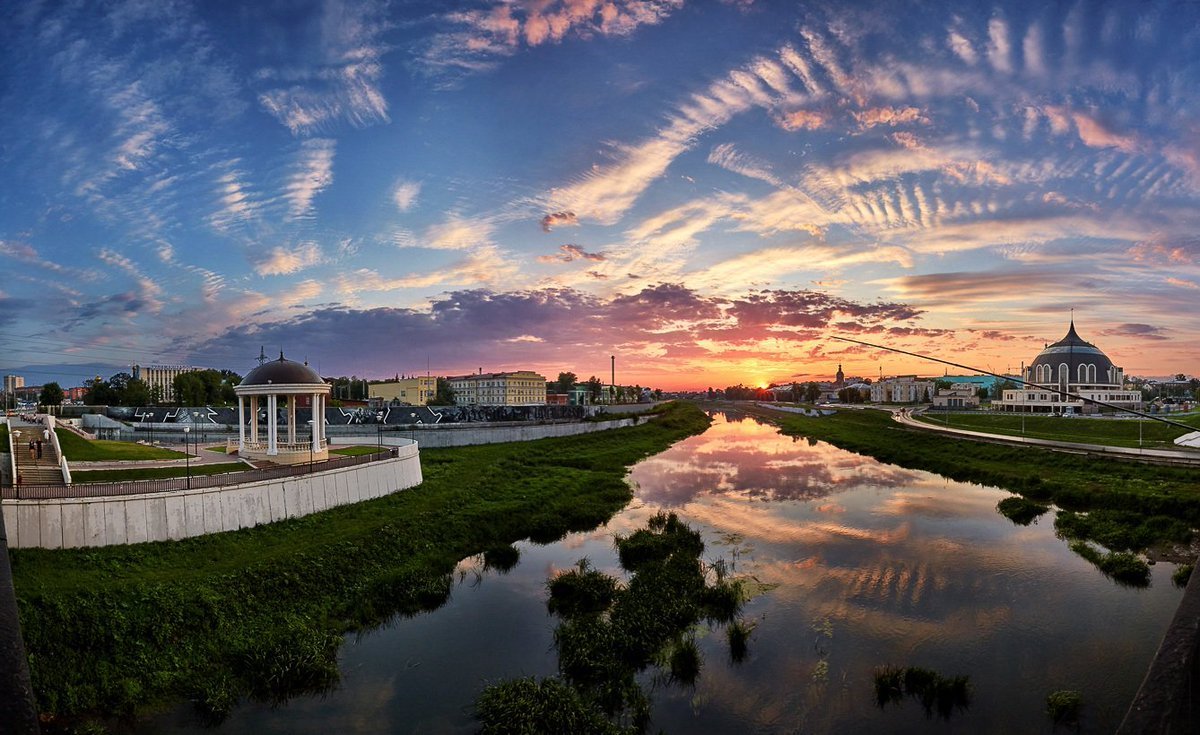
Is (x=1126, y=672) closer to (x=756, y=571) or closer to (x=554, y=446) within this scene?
(x=756, y=571)

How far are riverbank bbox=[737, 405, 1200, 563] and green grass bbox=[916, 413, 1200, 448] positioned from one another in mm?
10640

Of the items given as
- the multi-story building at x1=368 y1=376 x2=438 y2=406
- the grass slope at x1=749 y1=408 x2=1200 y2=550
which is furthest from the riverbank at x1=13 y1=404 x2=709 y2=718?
the multi-story building at x1=368 y1=376 x2=438 y2=406

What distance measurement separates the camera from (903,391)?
174m

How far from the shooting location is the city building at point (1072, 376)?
105 meters

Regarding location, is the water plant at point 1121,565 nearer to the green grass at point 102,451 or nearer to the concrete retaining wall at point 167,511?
the concrete retaining wall at point 167,511

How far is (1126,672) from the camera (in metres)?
14.5

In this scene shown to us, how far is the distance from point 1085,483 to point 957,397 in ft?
403

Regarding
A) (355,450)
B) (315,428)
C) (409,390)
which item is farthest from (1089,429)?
(409,390)

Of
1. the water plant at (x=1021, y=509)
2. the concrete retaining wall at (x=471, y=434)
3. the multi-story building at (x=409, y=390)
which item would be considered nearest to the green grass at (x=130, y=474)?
the concrete retaining wall at (x=471, y=434)

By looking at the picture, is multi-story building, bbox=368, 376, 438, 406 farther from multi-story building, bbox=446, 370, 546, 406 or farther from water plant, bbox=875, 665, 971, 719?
water plant, bbox=875, 665, 971, 719

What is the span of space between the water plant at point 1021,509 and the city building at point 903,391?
143568 millimetres

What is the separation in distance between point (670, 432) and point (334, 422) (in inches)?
1713

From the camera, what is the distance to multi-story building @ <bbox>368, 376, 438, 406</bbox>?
129125 mm

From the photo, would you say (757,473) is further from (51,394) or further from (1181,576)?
(51,394)
